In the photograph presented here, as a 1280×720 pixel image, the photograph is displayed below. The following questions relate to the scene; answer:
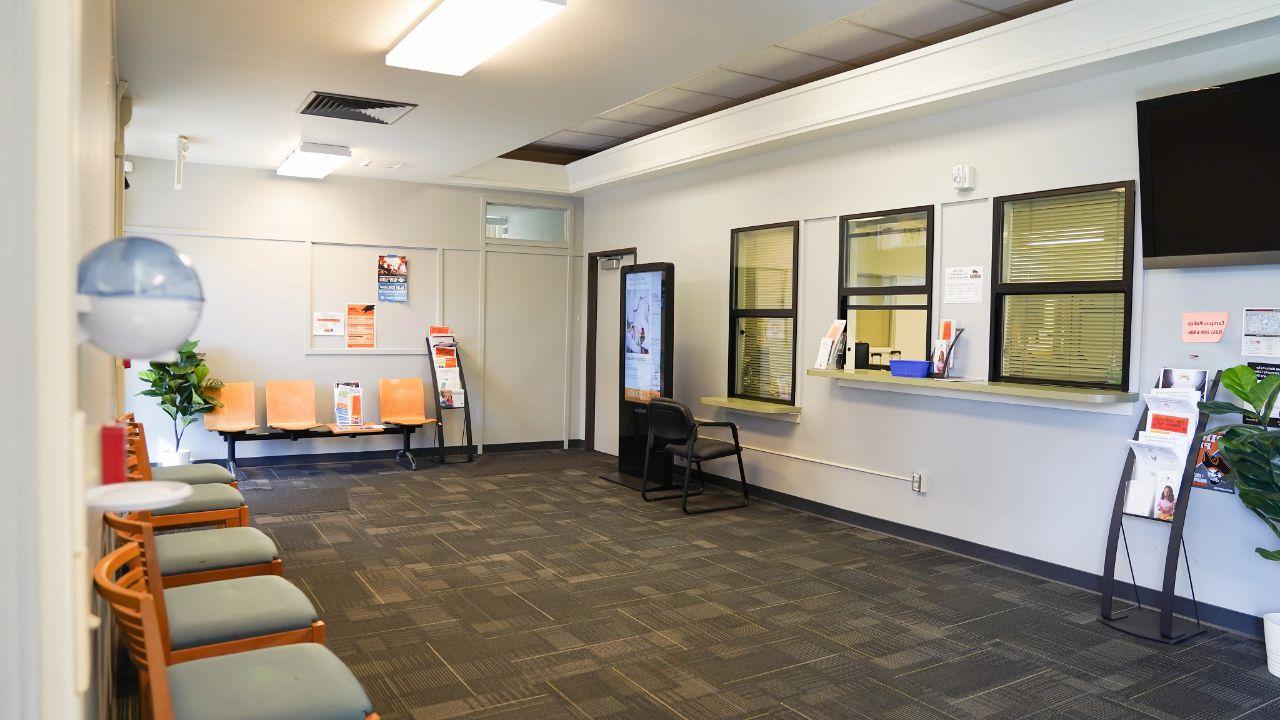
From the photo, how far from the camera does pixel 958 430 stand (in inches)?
219

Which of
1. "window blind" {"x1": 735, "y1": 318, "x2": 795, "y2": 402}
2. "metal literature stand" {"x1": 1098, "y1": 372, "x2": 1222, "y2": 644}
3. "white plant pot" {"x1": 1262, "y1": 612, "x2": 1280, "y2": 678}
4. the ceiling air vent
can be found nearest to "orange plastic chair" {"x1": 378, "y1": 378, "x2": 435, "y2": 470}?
"window blind" {"x1": 735, "y1": 318, "x2": 795, "y2": 402}

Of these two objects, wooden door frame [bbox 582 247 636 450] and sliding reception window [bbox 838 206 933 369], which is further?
wooden door frame [bbox 582 247 636 450]

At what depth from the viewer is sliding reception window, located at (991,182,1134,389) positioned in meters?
4.77

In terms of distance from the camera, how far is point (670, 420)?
680 centimetres

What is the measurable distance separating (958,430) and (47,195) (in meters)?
5.30

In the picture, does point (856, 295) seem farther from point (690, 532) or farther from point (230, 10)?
point (230, 10)

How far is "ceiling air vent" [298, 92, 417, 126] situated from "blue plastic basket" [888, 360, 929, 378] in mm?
3592

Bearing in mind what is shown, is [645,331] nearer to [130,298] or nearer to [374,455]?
[374,455]

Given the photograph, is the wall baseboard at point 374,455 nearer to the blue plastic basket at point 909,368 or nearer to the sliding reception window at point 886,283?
the sliding reception window at point 886,283

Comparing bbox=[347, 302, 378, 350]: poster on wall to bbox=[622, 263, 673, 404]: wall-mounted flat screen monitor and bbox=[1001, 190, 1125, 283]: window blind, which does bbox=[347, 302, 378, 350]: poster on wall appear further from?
bbox=[1001, 190, 1125, 283]: window blind

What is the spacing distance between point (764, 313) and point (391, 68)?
3.56 m

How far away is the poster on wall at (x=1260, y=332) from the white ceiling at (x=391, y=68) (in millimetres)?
2405

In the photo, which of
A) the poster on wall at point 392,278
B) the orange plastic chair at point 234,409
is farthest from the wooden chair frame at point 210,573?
the poster on wall at point 392,278

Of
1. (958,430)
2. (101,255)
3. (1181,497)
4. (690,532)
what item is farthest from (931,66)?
(101,255)
